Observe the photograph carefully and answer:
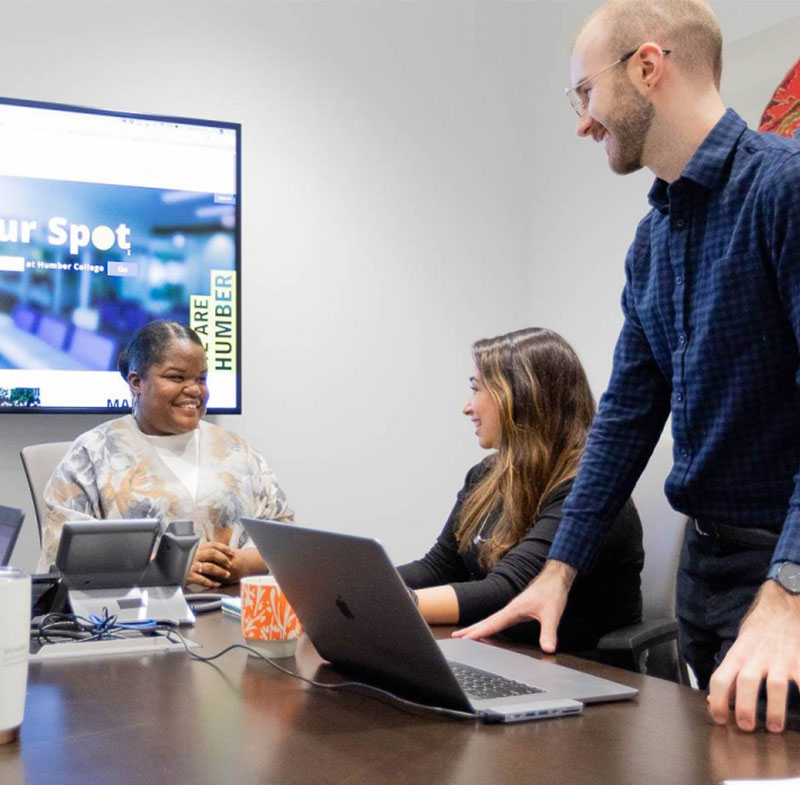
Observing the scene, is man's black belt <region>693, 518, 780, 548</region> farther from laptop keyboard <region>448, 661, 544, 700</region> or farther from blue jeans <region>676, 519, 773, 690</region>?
laptop keyboard <region>448, 661, 544, 700</region>

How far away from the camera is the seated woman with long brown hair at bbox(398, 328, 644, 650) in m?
2.05

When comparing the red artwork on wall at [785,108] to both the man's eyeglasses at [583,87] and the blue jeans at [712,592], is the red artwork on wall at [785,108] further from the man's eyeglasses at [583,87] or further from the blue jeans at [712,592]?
the blue jeans at [712,592]

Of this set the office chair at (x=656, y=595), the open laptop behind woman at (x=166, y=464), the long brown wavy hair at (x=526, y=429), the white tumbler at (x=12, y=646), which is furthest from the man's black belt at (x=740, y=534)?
the open laptop behind woman at (x=166, y=464)

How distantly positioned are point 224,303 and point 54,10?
1072mm

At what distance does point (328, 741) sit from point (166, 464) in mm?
1988

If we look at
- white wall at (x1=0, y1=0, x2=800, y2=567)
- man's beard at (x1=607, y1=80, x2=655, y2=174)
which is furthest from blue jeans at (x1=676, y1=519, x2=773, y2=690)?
white wall at (x1=0, y1=0, x2=800, y2=567)

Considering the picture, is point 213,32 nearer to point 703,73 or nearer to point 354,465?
point 354,465

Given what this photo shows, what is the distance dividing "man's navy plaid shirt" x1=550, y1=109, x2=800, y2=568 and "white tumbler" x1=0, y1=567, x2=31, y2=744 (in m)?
0.86

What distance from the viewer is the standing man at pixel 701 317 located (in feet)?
4.81

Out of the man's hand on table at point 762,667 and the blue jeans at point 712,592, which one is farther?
the blue jeans at point 712,592

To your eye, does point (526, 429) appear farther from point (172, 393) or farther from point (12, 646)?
point (12, 646)

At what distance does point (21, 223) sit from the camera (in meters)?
3.27

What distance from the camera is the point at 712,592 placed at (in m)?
1.62

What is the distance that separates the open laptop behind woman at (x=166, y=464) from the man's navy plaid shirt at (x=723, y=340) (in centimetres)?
132
